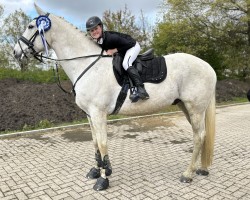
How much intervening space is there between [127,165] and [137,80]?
1937 mm

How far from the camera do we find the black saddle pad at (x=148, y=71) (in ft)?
12.8

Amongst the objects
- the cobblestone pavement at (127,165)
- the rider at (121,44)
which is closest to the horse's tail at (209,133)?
the cobblestone pavement at (127,165)

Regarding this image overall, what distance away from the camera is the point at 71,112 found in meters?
9.65

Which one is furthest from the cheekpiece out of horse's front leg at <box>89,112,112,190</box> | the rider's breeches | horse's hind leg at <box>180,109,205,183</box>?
horse's hind leg at <box>180,109,205,183</box>

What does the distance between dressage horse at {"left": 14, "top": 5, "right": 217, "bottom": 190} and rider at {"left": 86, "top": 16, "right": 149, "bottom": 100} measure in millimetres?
191

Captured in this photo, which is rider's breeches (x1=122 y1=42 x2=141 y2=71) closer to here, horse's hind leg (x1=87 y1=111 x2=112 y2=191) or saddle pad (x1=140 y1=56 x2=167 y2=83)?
saddle pad (x1=140 y1=56 x2=167 y2=83)

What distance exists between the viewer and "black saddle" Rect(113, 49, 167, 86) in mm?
3893

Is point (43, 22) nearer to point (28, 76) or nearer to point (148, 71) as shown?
point (148, 71)

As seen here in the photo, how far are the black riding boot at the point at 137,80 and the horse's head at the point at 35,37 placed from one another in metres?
1.33

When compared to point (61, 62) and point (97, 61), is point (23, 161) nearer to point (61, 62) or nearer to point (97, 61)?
point (61, 62)

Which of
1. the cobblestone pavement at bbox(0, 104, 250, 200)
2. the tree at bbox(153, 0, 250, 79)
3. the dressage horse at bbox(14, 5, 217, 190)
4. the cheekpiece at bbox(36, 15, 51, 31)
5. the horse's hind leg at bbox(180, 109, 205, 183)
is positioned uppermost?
the tree at bbox(153, 0, 250, 79)

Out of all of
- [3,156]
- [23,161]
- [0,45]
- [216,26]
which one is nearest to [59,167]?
[23,161]

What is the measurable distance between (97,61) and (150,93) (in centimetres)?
94

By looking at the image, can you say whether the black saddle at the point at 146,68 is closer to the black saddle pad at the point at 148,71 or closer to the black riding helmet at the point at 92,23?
the black saddle pad at the point at 148,71
